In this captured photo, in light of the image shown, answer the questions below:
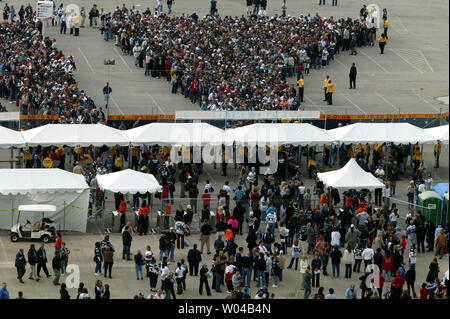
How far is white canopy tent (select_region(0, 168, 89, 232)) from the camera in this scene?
35344mm

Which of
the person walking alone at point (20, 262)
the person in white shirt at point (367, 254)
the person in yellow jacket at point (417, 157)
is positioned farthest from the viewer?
the person in yellow jacket at point (417, 157)

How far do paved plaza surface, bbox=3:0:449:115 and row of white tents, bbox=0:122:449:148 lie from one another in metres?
4.41

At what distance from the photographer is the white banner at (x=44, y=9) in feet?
202

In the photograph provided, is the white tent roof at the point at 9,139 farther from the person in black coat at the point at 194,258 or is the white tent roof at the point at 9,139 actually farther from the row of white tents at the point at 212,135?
the person in black coat at the point at 194,258

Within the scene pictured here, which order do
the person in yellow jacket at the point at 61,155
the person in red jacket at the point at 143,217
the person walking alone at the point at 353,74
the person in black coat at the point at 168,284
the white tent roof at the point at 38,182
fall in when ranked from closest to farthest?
the person in black coat at the point at 168,284, the white tent roof at the point at 38,182, the person in red jacket at the point at 143,217, the person in yellow jacket at the point at 61,155, the person walking alone at the point at 353,74

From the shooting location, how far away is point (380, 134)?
43281 millimetres

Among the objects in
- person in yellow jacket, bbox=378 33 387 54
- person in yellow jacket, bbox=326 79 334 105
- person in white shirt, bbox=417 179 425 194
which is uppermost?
person in yellow jacket, bbox=378 33 387 54

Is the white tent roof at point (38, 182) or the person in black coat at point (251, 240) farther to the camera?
the white tent roof at point (38, 182)

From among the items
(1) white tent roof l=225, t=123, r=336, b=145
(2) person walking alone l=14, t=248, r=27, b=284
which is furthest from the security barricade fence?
(2) person walking alone l=14, t=248, r=27, b=284

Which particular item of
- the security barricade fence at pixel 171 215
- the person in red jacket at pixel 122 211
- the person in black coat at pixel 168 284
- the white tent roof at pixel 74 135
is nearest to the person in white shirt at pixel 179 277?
the person in black coat at pixel 168 284

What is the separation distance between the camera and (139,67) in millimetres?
57188

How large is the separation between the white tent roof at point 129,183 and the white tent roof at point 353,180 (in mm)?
6410

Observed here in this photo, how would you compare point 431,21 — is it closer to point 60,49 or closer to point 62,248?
point 60,49

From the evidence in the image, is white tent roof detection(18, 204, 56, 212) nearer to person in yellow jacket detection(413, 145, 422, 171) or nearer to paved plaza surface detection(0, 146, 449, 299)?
paved plaza surface detection(0, 146, 449, 299)
